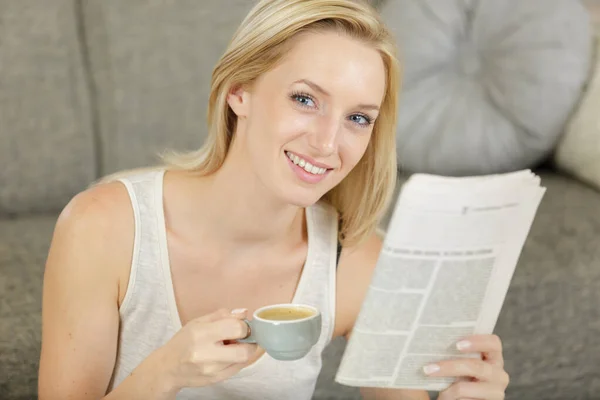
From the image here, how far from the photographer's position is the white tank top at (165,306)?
1099 millimetres

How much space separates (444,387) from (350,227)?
310 millimetres

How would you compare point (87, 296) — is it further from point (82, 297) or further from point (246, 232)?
point (246, 232)

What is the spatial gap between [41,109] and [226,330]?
1.19 m

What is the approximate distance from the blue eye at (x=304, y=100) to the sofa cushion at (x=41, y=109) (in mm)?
1022

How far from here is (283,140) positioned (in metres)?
1.00

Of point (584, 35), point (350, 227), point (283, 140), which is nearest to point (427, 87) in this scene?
point (584, 35)

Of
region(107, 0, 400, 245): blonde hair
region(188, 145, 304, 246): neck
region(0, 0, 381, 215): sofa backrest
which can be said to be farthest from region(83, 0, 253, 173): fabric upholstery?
region(188, 145, 304, 246): neck

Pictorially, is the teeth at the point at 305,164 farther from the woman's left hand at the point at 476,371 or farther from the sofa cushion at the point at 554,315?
the sofa cushion at the point at 554,315

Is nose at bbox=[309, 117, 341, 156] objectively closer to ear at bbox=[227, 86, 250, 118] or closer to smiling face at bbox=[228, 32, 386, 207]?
Result: smiling face at bbox=[228, 32, 386, 207]

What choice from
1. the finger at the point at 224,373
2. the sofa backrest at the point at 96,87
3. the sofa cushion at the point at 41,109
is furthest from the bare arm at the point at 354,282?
the sofa cushion at the point at 41,109

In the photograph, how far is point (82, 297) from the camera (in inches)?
40.6

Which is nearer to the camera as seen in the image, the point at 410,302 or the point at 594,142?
the point at 410,302

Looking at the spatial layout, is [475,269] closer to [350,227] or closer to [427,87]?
[350,227]

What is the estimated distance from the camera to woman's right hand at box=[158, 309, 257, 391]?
2.78 feet
